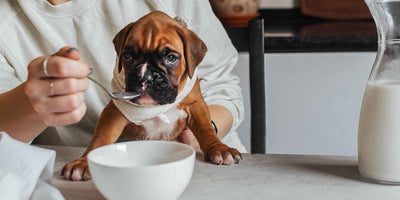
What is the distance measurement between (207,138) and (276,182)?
130 mm

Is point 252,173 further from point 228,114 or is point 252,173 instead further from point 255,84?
point 255,84

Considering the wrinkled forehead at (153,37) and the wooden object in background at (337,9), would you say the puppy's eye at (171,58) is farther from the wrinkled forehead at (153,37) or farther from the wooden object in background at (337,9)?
the wooden object in background at (337,9)

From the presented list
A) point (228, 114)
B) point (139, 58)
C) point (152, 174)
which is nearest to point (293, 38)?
point (228, 114)

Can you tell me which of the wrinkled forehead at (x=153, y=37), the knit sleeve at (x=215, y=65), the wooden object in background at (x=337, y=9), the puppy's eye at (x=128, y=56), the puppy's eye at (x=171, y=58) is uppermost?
the wrinkled forehead at (x=153, y=37)

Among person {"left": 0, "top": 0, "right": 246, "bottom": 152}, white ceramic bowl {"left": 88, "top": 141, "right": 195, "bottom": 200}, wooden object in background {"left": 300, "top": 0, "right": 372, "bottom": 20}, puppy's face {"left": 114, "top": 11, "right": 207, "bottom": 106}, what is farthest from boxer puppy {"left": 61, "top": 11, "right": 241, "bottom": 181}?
wooden object in background {"left": 300, "top": 0, "right": 372, "bottom": 20}

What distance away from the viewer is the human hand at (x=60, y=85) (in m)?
0.55

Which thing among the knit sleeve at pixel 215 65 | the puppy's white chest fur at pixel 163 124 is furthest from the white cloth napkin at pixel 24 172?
the knit sleeve at pixel 215 65

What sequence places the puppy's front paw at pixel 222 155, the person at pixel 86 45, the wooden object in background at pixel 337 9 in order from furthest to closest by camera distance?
the wooden object in background at pixel 337 9, the person at pixel 86 45, the puppy's front paw at pixel 222 155

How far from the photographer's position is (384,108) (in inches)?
24.9

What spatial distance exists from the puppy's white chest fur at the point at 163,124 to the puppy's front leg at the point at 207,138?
2 cm

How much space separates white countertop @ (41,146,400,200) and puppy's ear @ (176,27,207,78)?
15 centimetres

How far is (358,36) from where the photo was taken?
1.64 metres

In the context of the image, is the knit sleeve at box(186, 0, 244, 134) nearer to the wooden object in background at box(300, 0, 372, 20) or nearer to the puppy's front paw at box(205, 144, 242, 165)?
the puppy's front paw at box(205, 144, 242, 165)

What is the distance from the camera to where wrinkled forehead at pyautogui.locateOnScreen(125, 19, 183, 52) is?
2.14 feet
